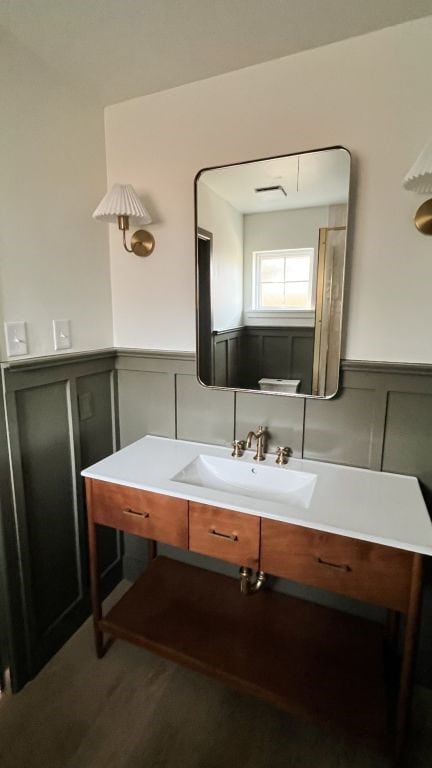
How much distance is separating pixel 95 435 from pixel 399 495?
1.28 metres

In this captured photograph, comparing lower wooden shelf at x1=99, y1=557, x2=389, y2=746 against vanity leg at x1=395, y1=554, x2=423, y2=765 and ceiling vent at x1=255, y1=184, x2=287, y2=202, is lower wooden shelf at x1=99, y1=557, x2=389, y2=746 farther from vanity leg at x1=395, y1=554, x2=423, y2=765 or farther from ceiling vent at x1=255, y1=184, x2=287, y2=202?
ceiling vent at x1=255, y1=184, x2=287, y2=202

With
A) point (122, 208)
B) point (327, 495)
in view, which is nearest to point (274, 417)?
point (327, 495)

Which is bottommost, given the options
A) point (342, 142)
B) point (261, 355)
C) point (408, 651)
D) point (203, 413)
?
point (408, 651)

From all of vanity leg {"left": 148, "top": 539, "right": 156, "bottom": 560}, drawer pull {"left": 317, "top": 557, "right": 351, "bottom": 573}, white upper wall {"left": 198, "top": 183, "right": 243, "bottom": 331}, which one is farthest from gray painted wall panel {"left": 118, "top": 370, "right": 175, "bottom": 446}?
drawer pull {"left": 317, "top": 557, "right": 351, "bottom": 573}

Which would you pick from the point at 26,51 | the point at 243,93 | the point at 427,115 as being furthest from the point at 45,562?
the point at 427,115

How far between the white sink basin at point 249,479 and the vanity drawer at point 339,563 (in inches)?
7.8

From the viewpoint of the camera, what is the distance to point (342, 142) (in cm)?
129

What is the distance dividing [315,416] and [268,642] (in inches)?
34.2

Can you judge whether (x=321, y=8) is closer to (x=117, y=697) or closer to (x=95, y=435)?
(x=95, y=435)

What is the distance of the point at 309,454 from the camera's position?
4.94 ft

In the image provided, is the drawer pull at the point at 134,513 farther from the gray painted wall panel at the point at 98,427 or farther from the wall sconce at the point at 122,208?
the wall sconce at the point at 122,208

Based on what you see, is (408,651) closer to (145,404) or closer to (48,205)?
(145,404)

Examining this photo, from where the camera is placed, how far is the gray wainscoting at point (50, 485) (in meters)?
1.35

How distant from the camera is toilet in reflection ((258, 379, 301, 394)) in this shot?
4.85 ft
